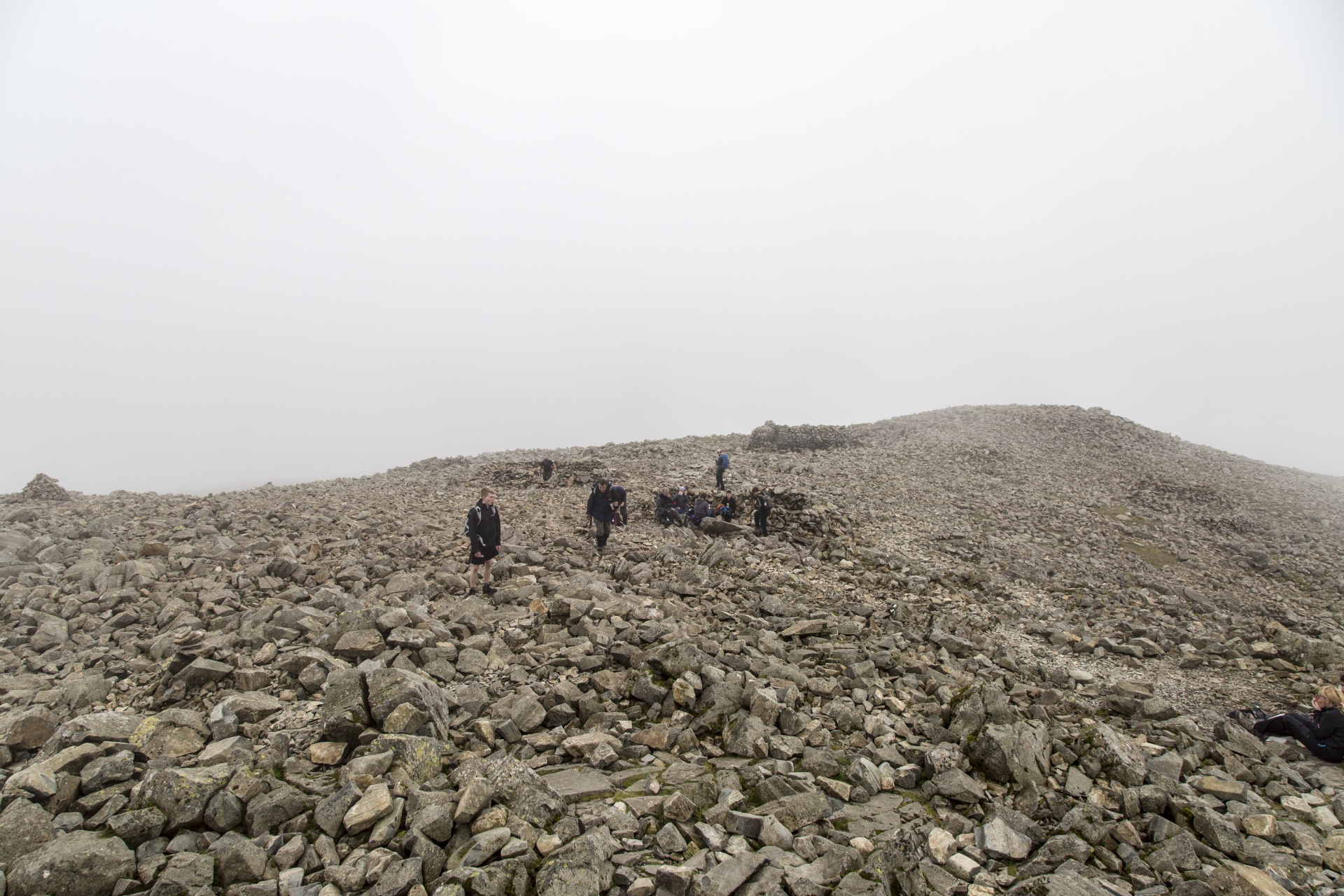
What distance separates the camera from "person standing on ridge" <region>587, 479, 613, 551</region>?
16812mm

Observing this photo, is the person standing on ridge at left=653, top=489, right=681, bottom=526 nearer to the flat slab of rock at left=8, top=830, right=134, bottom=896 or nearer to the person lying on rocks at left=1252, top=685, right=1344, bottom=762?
the person lying on rocks at left=1252, top=685, right=1344, bottom=762

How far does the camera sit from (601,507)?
16891 mm

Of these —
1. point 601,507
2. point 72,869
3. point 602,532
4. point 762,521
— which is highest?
point 601,507

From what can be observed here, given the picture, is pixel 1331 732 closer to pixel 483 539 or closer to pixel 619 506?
pixel 483 539

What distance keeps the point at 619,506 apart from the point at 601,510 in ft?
8.07

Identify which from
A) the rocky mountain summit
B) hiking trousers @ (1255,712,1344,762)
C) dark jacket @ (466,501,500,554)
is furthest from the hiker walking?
hiking trousers @ (1255,712,1344,762)

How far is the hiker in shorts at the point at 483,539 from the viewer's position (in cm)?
1242

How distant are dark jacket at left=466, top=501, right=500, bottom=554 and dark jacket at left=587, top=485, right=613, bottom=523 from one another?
14.5 feet

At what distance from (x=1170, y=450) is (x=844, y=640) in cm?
4062

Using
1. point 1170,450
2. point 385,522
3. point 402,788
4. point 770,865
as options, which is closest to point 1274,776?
point 770,865

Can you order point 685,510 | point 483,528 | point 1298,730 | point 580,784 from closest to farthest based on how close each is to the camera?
point 580,784 < point 1298,730 < point 483,528 < point 685,510

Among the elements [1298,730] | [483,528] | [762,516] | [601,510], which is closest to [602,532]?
[601,510]

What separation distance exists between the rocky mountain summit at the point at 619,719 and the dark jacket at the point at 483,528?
3.34 feet

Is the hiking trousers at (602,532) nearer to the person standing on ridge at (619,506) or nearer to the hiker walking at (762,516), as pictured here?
the person standing on ridge at (619,506)
